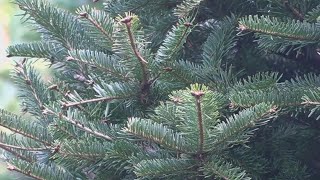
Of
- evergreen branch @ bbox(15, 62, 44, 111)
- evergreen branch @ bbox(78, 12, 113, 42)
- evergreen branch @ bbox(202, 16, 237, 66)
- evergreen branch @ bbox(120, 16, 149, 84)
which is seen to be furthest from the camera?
evergreen branch @ bbox(15, 62, 44, 111)

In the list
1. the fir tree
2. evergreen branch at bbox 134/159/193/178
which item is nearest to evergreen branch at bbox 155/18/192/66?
the fir tree

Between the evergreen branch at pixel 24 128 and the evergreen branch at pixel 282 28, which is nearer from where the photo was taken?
the evergreen branch at pixel 282 28

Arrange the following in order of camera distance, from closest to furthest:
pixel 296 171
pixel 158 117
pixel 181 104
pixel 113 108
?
pixel 181 104 → pixel 158 117 → pixel 296 171 → pixel 113 108

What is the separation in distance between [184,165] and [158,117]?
0.36 feet

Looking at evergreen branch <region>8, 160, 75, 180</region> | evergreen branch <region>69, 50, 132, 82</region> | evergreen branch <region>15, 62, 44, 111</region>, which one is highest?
evergreen branch <region>69, 50, 132, 82</region>

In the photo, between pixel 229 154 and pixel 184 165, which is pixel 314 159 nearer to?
pixel 229 154

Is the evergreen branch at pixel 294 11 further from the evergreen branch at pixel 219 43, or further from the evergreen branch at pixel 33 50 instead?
the evergreen branch at pixel 33 50

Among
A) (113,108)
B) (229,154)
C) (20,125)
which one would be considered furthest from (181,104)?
(20,125)

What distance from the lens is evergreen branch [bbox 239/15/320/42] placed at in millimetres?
1064

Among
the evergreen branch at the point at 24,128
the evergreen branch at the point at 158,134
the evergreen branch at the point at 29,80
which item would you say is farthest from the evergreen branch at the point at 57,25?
the evergreen branch at the point at 158,134

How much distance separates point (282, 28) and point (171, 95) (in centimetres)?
26

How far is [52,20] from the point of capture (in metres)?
1.34

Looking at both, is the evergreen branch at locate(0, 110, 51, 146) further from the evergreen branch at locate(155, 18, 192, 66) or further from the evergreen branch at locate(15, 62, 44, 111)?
the evergreen branch at locate(155, 18, 192, 66)

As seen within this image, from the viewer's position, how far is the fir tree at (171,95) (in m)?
1.01
